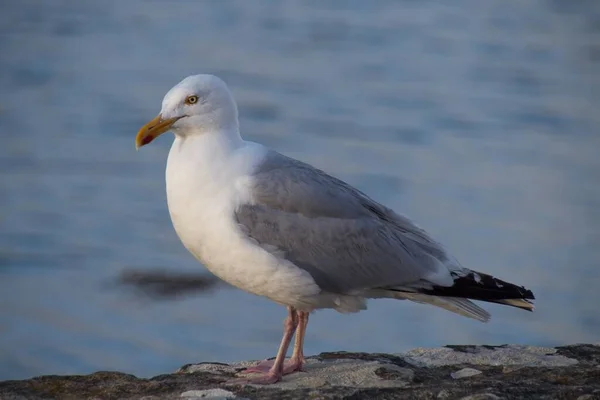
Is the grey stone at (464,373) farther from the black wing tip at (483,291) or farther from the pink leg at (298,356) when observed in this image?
the pink leg at (298,356)

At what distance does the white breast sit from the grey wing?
72 millimetres

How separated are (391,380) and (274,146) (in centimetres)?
835

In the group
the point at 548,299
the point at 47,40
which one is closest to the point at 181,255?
the point at 548,299

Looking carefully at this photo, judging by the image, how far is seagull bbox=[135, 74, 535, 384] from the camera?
21.2ft

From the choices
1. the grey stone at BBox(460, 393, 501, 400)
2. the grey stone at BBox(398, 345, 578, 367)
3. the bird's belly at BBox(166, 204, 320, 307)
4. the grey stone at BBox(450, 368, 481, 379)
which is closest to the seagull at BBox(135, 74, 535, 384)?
the bird's belly at BBox(166, 204, 320, 307)

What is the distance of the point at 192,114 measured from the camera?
6.84m

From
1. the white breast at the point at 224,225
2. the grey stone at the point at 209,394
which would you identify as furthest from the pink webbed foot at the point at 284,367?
the grey stone at the point at 209,394

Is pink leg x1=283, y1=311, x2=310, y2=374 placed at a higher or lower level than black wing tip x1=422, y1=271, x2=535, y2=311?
lower

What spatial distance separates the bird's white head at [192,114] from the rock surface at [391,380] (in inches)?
46.3

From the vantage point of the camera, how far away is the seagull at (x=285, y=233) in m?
6.46

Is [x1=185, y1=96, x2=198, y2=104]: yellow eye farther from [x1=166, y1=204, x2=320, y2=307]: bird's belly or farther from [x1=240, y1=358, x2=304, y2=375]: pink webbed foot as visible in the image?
[x1=240, y1=358, x2=304, y2=375]: pink webbed foot

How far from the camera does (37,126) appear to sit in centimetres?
1579

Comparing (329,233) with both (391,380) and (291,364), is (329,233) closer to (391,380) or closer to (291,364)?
(291,364)

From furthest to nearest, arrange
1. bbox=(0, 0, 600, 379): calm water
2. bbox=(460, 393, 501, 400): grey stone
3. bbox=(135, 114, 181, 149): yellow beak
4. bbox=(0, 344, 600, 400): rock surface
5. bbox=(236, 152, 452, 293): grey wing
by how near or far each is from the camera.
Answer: bbox=(0, 0, 600, 379): calm water < bbox=(135, 114, 181, 149): yellow beak < bbox=(236, 152, 452, 293): grey wing < bbox=(0, 344, 600, 400): rock surface < bbox=(460, 393, 501, 400): grey stone
